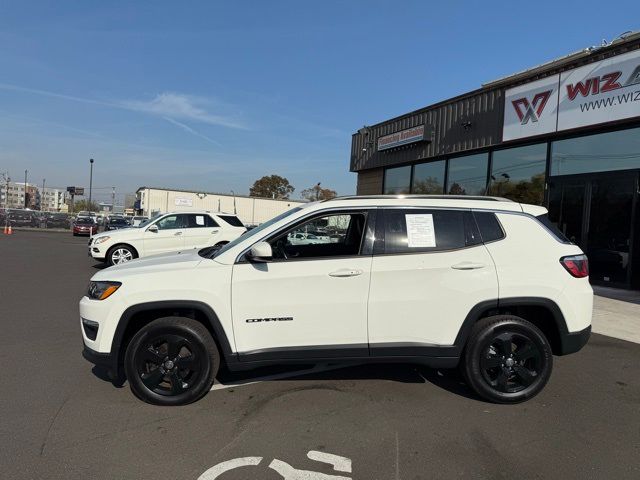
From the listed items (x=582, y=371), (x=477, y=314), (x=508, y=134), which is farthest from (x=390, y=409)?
(x=508, y=134)

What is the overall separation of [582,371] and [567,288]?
1.52m

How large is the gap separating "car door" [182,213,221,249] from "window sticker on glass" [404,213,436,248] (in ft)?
31.6

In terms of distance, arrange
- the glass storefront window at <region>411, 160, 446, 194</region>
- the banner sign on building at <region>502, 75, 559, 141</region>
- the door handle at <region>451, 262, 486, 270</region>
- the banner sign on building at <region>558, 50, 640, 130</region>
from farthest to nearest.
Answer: the glass storefront window at <region>411, 160, 446, 194</region> < the banner sign on building at <region>502, 75, 559, 141</region> < the banner sign on building at <region>558, 50, 640, 130</region> < the door handle at <region>451, 262, 486, 270</region>

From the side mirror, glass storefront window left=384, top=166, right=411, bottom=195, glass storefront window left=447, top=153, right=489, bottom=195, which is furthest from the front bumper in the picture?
glass storefront window left=384, top=166, right=411, bottom=195

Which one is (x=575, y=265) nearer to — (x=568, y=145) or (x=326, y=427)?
(x=326, y=427)

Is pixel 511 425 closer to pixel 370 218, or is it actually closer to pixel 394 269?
pixel 394 269

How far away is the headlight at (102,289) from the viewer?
3.78 m

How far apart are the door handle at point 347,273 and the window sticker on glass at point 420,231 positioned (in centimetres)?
54

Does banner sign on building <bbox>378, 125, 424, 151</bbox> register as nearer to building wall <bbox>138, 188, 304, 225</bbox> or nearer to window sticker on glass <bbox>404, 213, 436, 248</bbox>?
window sticker on glass <bbox>404, 213, 436, 248</bbox>

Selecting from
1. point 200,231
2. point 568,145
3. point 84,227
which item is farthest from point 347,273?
point 84,227

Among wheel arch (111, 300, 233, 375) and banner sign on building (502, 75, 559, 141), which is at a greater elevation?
banner sign on building (502, 75, 559, 141)

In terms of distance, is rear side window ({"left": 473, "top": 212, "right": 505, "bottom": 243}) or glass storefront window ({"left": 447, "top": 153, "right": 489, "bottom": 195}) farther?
glass storefront window ({"left": 447, "top": 153, "right": 489, "bottom": 195})

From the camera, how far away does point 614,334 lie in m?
6.49

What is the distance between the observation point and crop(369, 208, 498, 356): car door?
3.87 metres
